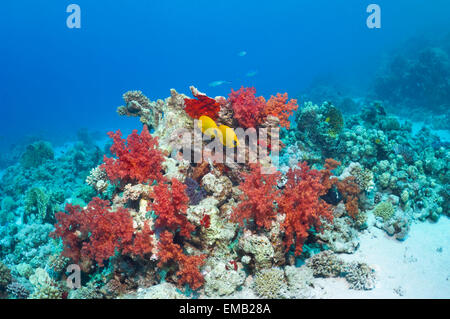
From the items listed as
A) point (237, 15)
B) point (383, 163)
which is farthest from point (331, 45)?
point (383, 163)

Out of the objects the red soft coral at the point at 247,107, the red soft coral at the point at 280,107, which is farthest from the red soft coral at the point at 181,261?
the red soft coral at the point at 280,107

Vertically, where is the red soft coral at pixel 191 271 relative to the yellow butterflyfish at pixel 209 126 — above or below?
below

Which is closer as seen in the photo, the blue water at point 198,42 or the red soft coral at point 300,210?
the red soft coral at point 300,210

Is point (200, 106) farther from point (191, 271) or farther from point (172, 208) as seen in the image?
point (191, 271)

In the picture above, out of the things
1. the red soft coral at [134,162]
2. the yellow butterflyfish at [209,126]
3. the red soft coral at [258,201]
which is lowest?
the red soft coral at [258,201]

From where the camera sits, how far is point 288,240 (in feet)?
14.3

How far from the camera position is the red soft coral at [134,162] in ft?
16.0

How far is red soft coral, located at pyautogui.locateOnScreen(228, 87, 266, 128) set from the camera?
18.4 feet

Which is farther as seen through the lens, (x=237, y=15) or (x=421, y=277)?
(x=237, y=15)

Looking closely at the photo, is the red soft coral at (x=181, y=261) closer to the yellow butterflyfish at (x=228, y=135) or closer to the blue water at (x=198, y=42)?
the yellow butterflyfish at (x=228, y=135)

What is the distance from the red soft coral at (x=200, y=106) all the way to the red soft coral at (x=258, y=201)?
6.54 ft

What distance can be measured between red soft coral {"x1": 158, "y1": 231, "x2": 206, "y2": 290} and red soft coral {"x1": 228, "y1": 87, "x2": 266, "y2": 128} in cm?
312
